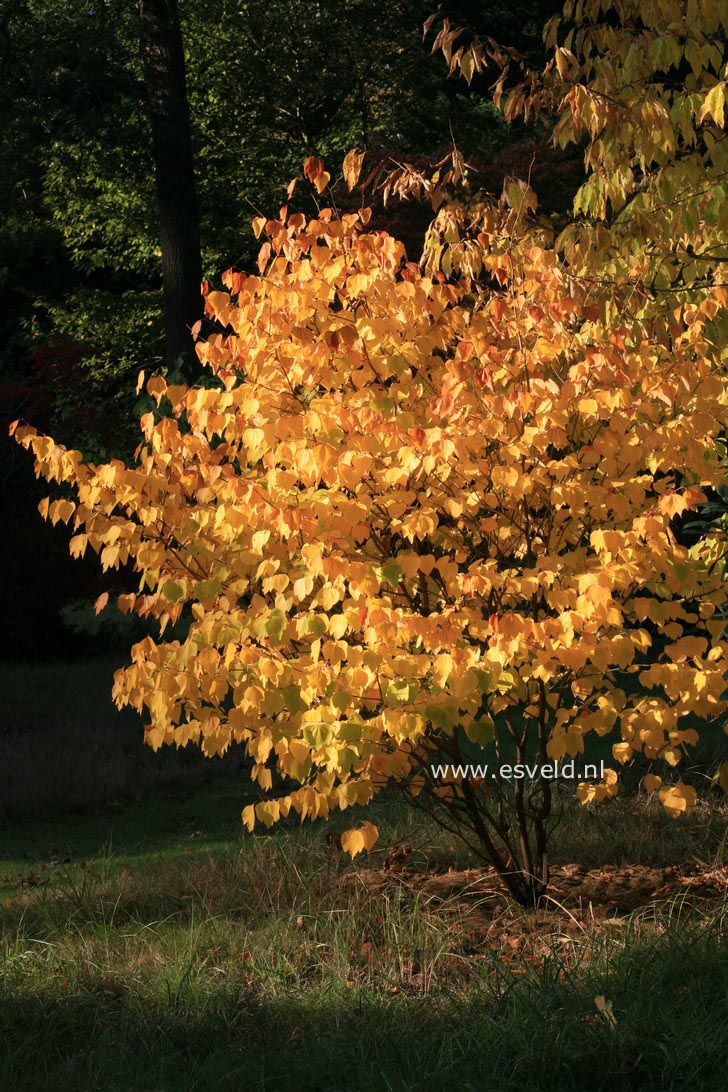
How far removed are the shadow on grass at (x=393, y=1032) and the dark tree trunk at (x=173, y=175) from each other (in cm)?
1183

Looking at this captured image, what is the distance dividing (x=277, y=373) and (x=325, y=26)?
1841 cm

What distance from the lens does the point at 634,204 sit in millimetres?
5633

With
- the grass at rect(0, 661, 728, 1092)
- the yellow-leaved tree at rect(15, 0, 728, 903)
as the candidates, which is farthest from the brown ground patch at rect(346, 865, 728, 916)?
the yellow-leaved tree at rect(15, 0, 728, 903)

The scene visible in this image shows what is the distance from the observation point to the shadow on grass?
3498 millimetres

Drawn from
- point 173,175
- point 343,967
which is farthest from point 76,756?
point 173,175

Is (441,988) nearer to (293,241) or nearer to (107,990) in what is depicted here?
(107,990)

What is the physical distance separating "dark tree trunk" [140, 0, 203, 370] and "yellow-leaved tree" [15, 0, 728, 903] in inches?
411

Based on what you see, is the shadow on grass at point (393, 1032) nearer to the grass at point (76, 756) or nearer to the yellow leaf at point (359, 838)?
the yellow leaf at point (359, 838)

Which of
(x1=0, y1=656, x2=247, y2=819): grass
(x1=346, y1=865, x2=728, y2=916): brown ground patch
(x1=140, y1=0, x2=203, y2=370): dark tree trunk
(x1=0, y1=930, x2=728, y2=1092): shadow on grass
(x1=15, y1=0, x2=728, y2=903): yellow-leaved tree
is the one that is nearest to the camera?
(x1=0, y1=930, x2=728, y2=1092): shadow on grass

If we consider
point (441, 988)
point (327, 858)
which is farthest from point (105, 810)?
point (441, 988)

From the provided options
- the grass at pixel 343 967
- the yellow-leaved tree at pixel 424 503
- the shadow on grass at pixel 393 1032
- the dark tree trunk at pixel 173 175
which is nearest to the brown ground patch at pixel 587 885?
the grass at pixel 343 967

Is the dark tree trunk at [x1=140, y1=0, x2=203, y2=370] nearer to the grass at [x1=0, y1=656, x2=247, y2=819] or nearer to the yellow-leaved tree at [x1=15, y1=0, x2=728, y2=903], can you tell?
the grass at [x1=0, y1=656, x2=247, y2=819]

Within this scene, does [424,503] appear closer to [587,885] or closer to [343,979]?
[343,979]

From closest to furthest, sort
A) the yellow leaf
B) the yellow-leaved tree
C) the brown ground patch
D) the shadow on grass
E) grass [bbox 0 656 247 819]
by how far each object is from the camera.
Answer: the shadow on grass
the yellow-leaved tree
the yellow leaf
the brown ground patch
grass [bbox 0 656 247 819]
